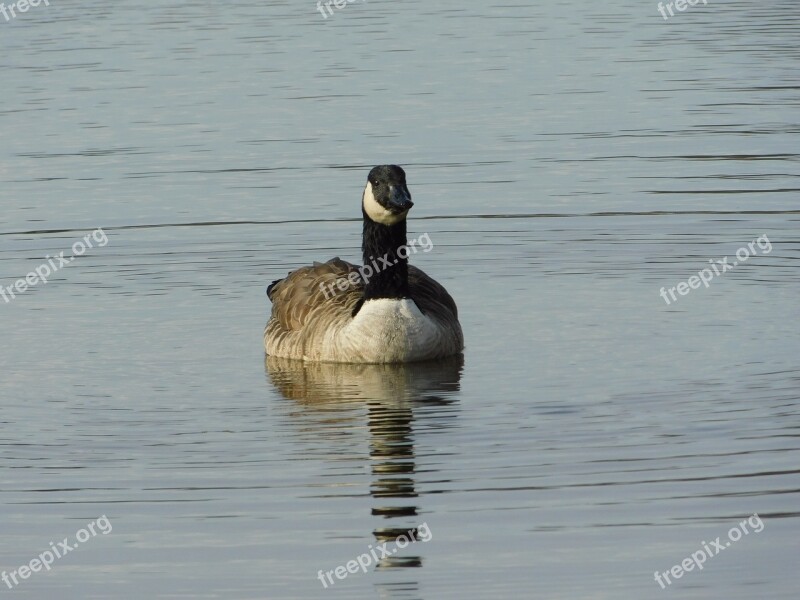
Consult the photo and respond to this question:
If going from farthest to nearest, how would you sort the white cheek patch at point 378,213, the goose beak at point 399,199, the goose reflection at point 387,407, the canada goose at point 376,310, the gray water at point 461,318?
the white cheek patch at point 378,213 < the canada goose at point 376,310 < the goose beak at point 399,199 < the goose reflection at point 387,407 < the gray water at point 461,318

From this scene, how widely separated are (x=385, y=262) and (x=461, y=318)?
1998 millimetres

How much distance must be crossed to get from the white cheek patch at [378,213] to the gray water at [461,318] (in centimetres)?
150

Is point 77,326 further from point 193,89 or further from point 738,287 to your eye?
point 193,89

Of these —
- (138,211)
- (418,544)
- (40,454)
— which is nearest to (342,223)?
(138,211)

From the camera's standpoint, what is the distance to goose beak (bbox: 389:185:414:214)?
16.3m

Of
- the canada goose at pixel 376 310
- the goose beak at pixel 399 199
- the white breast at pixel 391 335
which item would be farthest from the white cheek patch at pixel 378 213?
the white breast at pixel 391 335

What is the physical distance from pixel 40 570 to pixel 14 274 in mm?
10356

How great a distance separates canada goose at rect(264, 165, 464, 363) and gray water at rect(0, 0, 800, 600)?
24 centimetres

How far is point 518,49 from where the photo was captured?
123ft

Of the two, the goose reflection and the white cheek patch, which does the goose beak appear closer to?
the white cheek patch

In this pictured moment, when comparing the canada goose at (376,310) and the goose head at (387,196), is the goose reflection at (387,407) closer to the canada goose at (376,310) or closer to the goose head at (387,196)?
the canada goose at (376,310)

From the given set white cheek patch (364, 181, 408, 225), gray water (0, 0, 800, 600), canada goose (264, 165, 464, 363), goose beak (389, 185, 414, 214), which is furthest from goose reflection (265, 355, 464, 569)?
goose beak (389, 185, 414, 214)

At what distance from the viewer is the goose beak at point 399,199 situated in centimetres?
1627

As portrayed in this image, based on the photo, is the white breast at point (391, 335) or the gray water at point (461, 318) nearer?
the gray water at point (461, 318)
